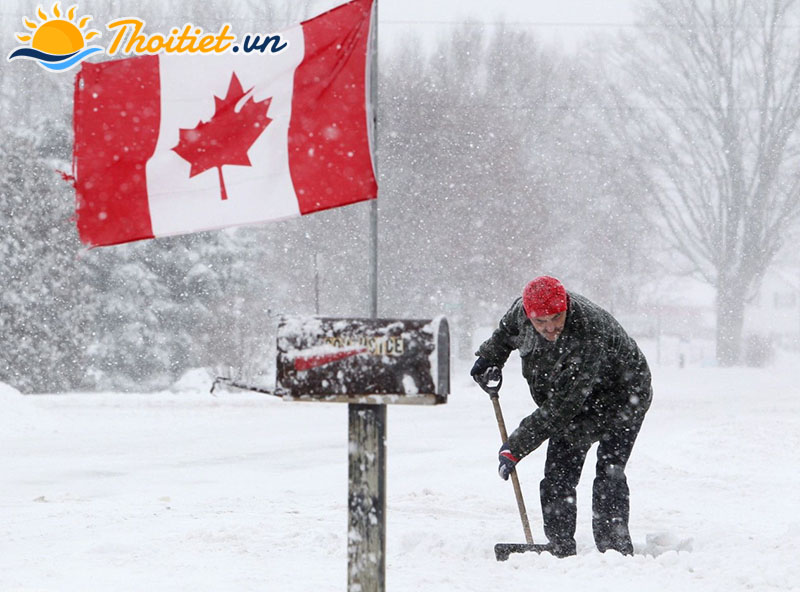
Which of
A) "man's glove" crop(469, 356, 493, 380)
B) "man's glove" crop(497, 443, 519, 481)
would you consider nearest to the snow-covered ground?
"man's glove" crop(497, 443, 519, 481)

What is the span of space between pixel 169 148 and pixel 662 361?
40.9 metres

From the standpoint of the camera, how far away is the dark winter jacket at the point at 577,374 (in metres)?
4.85

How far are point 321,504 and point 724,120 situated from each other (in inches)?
1264

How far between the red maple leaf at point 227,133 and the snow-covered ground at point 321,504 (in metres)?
1.85

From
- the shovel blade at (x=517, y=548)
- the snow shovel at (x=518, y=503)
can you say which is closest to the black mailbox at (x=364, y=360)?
the snow shovel at (x=518, y=503)

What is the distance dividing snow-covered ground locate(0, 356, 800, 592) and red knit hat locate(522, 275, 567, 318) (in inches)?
47.5

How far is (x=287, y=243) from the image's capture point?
1323 inches

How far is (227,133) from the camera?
479cm

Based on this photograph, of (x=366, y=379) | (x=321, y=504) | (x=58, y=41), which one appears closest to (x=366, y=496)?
(x=366, y=379)

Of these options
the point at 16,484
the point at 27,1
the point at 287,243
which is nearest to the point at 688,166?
the point at 287,243

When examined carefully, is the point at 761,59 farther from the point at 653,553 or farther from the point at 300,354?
the point at 300,354

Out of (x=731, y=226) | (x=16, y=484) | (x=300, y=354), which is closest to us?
(x=300, y=354)

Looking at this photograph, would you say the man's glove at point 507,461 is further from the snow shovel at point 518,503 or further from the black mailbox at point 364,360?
the black mailbox at point 364,360

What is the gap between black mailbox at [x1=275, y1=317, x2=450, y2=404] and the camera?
3.15 m
